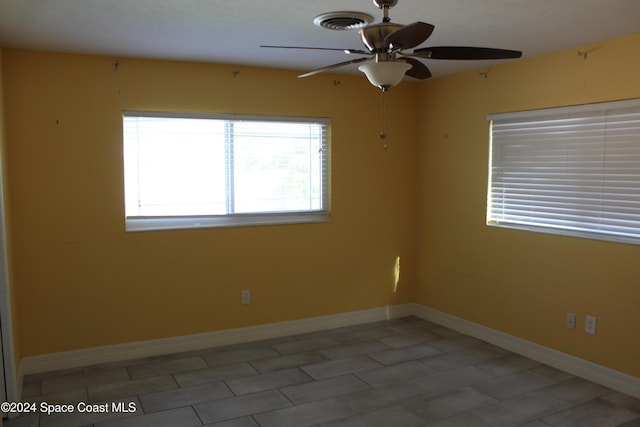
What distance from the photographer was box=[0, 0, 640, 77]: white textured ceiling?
2.67m

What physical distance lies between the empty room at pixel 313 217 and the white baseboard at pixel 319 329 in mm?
18

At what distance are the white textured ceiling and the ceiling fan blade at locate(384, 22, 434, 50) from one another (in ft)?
2.14

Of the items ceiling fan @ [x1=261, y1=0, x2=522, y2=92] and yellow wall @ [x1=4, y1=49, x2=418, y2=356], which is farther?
yellow wall @ [x1=4, y1=49, x2=418, y2=356]

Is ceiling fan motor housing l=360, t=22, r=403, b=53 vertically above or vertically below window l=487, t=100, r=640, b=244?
above

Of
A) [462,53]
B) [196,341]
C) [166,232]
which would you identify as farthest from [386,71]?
[196,341]

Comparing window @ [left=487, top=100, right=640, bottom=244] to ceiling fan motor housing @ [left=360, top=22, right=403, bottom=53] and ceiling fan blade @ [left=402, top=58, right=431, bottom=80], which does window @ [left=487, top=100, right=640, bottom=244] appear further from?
ceiling fan motor housing @ [left=360, top=22, right=403, bottom=53]

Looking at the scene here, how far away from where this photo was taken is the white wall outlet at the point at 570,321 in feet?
12.2

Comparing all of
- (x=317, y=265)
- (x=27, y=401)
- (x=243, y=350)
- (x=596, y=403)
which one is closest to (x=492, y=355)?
(x=596, y=403)

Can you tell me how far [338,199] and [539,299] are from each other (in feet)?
6.14

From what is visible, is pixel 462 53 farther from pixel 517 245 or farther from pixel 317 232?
pixel 317 232

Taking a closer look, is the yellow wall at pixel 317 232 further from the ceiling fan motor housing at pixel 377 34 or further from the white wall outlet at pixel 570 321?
the ceiling fan motor housing at pixel 377 34

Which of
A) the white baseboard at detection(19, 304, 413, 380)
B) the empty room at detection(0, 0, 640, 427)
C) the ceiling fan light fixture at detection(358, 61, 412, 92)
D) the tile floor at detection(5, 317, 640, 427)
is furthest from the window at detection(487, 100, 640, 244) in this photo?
the ceiling fan light fixture at detection(358, 61, 412, 92)

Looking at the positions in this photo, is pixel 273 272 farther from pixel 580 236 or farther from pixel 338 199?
pixel 580 236

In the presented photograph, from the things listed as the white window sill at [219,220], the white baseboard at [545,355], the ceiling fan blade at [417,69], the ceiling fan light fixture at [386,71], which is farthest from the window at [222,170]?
the ceiling fan light fixture at [386,71]
